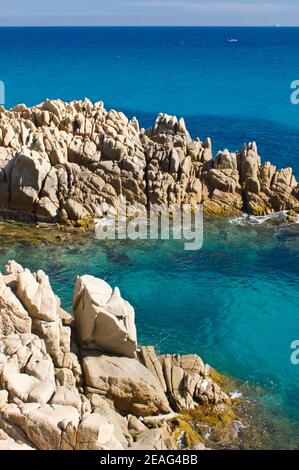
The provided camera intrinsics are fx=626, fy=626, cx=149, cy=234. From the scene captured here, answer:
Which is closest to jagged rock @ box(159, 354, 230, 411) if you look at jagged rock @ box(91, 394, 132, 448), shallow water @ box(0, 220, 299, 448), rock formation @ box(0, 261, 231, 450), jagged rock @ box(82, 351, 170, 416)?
rock formation @ box(0, 261, 231, 450)

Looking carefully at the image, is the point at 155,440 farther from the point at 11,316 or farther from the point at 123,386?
the point at 11,316

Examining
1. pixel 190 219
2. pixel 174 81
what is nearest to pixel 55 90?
pixel 174 81

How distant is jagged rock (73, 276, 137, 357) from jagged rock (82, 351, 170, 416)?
0.85 metres

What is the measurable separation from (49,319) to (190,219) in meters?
31.3

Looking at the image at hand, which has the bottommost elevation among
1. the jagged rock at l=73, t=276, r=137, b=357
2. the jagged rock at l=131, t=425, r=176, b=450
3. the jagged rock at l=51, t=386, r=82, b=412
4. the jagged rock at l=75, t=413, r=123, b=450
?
the jagged rock at l=131, t=425, r=176, b=450

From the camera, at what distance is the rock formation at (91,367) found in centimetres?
2853

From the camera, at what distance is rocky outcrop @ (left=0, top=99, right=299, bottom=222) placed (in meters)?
61.7

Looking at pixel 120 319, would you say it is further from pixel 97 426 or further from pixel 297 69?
pixel 297 69

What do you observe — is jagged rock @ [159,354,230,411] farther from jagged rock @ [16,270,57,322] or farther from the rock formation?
jagged rock @ [16,270,57,322]

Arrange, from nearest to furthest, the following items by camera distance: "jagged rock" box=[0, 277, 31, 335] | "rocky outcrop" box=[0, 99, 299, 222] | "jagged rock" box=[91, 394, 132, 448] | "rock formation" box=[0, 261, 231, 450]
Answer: "rock formation" box=[0, 261, 231, 450], "jagged rock" box=[91, 394, 132, 448], "jagged rock" box=[0, 277, 31, 335], "rocky outcrop" box=[0, 99, 299, 222]

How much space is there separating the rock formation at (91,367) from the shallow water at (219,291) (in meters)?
3.81

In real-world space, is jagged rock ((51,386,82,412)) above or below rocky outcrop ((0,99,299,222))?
below

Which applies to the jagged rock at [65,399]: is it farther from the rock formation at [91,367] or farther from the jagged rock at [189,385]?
the jagged rock at [189,385]

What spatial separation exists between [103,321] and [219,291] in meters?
18.2
